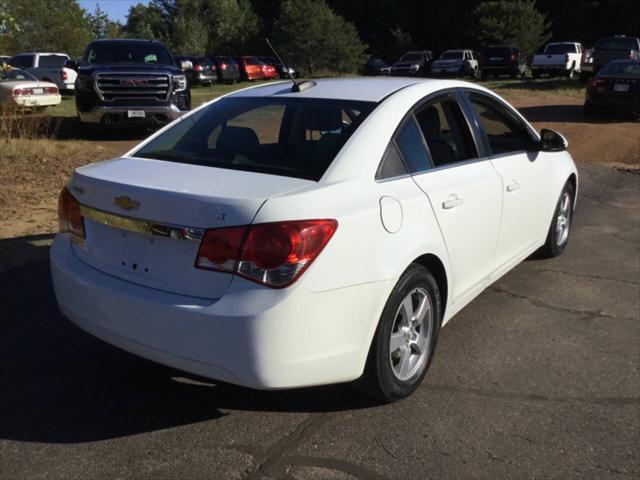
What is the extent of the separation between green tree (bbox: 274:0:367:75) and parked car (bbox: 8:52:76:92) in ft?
90.5

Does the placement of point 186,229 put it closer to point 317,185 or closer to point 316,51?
point 317,185

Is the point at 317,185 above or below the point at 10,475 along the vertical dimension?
above

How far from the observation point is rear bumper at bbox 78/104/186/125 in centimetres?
1298

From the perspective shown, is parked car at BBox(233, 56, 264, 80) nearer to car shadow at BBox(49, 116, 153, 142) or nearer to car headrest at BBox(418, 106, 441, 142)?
car shadow at BBox(49, 116, 153, 142)

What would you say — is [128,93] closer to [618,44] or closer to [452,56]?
[618,44]

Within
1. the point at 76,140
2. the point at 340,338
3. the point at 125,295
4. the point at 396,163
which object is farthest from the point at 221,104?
the point at 76,140

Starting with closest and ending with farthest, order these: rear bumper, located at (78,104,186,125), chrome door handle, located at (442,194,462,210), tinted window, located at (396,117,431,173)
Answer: tinted window, located at (396,117,431,173)
chrome door handle, located at (442,194,462,210)
rear bumper, located at (78,104,186,125)

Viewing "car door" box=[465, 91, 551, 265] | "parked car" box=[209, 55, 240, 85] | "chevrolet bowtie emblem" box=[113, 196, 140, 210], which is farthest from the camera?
"parked car" box=[209, 55, 240, 85]

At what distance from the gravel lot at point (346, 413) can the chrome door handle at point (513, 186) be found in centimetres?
89

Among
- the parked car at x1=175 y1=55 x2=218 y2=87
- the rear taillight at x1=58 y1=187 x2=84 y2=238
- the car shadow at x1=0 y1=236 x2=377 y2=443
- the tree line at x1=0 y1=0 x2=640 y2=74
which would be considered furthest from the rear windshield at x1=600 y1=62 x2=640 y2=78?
the tree line at x1=0 y1=0 x2=640 y2=74

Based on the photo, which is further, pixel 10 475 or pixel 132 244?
pixel 132 244

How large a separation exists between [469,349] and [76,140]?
10.8 m

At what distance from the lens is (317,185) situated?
3.23 metres

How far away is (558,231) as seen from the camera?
613cm
